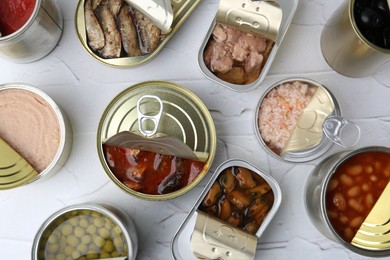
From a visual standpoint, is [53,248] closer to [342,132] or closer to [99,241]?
[99,241]

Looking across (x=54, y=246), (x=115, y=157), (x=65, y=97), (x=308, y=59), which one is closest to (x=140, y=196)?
(x=115, y=157)

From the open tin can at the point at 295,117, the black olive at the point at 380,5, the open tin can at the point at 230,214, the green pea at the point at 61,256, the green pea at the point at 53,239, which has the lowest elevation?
the green pea at the point at 61,256

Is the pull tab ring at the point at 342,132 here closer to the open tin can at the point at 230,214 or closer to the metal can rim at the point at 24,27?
the open tin can at the point at 230,214

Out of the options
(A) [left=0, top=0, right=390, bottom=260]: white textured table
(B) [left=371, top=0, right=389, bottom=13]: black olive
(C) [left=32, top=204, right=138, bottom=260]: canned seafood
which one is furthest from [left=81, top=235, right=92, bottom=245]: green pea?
(B) [left=371, top=0, right=389, bottom=13]: black olive

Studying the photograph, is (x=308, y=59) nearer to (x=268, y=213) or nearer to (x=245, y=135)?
(x=245, y=135)

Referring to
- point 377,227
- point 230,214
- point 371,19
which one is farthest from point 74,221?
point 371,19

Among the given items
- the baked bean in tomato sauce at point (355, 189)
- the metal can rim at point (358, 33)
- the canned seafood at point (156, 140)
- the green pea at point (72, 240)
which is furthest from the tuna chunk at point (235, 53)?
the green pea at point (72, 240)
